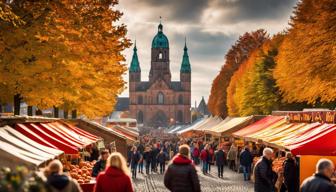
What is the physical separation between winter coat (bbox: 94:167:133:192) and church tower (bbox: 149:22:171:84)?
17630cm

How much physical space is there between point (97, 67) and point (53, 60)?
7277 millimetres

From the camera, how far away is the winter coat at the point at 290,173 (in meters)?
17.8

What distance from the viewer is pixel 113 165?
10492 millimetres

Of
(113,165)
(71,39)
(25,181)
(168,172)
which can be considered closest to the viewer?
(25,181)

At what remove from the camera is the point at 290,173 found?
1781 centimetres

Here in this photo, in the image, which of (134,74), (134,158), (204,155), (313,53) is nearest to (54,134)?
(313,53)

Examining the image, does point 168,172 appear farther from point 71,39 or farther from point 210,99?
point 210,99

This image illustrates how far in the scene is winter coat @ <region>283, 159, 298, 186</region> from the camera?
702 inches

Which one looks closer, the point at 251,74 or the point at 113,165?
the point at 113,165

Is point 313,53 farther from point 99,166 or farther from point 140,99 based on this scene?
point 140,99

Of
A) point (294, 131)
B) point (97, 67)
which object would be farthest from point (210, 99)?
point (294, 131)

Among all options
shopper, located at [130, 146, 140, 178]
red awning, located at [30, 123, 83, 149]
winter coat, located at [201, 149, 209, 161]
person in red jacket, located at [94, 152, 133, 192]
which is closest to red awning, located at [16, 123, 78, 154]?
red awning, located at [30, 123, 83, 149]

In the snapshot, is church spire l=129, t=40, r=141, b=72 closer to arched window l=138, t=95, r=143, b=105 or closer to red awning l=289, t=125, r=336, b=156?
arched window l=138, t=95, r=143, b=105

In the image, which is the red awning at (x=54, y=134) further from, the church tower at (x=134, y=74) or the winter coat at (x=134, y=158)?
the church tower at (x=134, y=74)
